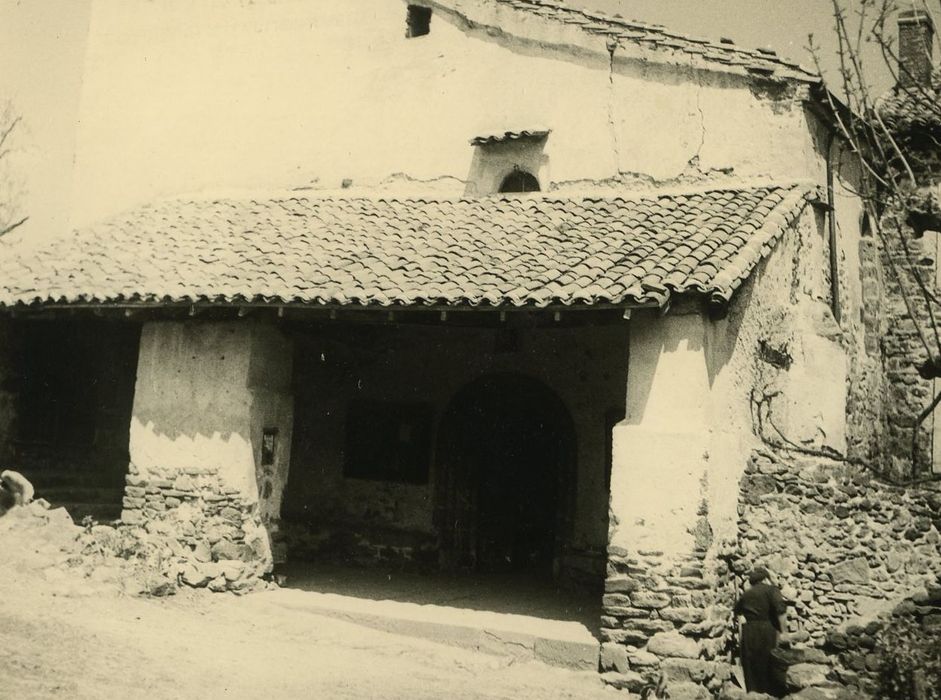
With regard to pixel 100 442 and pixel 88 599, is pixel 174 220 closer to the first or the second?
pixel 100 442

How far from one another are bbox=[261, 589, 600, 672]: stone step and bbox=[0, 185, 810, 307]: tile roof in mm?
3144

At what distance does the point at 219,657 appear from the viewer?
808cm

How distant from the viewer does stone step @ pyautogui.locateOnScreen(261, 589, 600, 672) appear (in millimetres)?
9000

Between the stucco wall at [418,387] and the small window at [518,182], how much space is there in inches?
73.0

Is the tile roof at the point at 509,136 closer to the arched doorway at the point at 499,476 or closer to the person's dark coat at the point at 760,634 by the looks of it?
the arched doorway at the point at 499,476

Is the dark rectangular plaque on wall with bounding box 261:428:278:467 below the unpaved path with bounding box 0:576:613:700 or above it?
above

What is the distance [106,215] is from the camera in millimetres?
14734

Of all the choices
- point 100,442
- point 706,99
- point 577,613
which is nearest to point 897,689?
point 577,613

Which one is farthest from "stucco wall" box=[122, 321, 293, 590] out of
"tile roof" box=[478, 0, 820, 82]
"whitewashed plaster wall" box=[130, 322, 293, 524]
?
Answer: "tile roof" box=[478, 0, 820, 82]

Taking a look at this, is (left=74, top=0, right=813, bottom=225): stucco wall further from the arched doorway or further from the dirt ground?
the dirt ground

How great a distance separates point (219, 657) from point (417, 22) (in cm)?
903

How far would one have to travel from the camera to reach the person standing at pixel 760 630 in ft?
29.1

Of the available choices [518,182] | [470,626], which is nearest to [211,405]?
[470,626]

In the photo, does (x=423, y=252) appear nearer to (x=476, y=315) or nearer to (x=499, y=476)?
(x=476, y=315)
